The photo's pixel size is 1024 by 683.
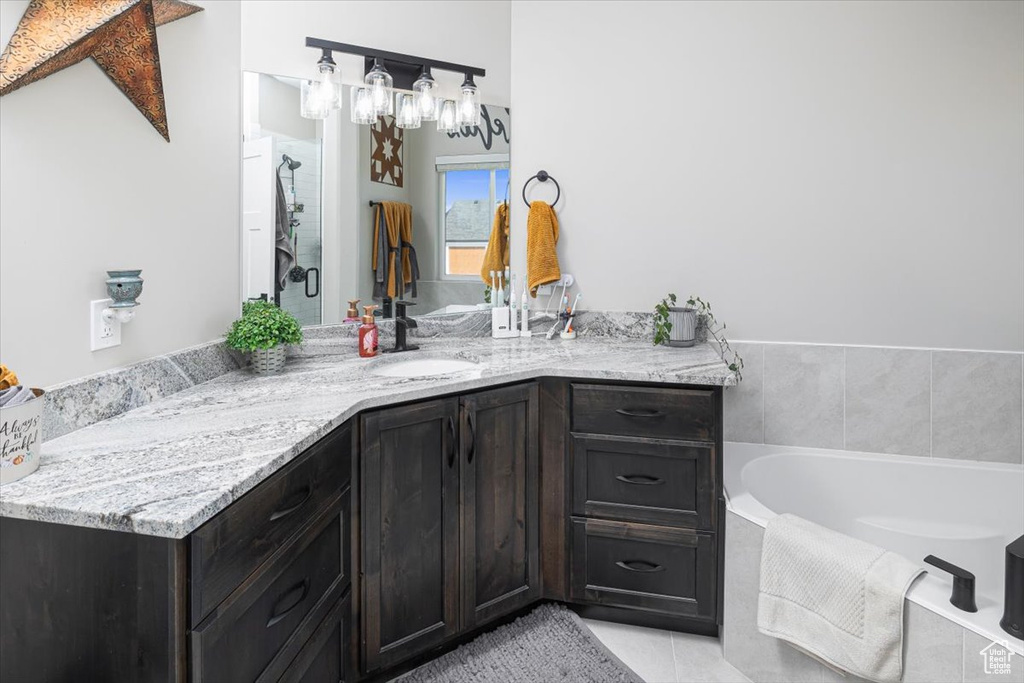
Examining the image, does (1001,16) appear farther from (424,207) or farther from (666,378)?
(424,207)

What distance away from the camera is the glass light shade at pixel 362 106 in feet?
8.11

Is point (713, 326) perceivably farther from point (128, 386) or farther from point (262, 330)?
point (128, 386)

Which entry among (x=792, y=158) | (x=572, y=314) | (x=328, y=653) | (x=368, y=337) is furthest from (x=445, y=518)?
(x=792, y=158)

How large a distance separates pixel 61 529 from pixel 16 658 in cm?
25

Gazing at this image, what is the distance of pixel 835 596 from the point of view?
1649 mm

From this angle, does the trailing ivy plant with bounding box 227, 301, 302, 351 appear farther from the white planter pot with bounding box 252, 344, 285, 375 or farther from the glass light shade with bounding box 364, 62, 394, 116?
the glass light shade with bounding box 364, 62, 394, 116

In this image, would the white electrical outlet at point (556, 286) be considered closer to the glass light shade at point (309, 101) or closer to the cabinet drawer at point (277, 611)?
the glass light shade at point (309, 101)

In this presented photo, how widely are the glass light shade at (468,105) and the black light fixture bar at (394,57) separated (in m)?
0.08

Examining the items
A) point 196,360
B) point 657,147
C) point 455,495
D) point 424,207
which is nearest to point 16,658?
point 196,360

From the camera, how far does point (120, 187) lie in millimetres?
1629

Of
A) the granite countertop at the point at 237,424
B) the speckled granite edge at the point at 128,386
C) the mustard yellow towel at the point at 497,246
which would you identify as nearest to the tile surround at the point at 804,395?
the granite countertop at the point at 237,424

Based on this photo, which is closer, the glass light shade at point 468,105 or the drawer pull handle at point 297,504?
the drawer pull handle at point 297,504

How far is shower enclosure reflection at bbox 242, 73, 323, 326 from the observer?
7.34ft

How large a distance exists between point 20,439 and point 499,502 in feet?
Result: 4.38
